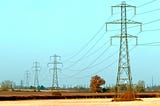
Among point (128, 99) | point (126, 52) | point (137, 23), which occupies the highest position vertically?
point (137, 23)

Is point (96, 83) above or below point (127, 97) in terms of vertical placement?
above

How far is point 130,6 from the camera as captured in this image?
68625 millimetres

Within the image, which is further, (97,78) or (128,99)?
(97,78)

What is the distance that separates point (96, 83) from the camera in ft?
642

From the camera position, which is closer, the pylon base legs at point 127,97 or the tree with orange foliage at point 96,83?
the pylon base legs at point 127,97

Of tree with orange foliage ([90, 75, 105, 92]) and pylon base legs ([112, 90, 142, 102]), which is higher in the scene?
tree with orange foliage ([90, 75, 105, 92])

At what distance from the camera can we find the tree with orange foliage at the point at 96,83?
193800 mm

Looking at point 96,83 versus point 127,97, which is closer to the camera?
point 127,97

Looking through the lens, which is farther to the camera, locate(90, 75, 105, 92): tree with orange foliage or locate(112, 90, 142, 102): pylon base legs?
locate(90, 75, 105, 92): tree with orange foliage

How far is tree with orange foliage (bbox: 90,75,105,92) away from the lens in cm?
19380

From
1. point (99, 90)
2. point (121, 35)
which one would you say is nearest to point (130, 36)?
point (121, 35)

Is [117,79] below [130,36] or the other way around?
below

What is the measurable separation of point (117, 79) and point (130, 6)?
37.8ft

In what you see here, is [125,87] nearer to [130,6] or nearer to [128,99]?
[128,99]
